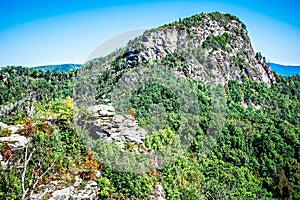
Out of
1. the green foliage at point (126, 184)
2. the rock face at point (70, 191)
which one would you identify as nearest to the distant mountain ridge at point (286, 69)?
the green foliage at point (126, 184)

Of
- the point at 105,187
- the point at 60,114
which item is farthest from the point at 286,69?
the point at 105,187

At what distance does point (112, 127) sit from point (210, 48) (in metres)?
32.6

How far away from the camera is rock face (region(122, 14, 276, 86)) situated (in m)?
38.4

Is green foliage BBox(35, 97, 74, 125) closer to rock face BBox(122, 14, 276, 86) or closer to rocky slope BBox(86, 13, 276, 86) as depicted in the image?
rocky slope BBox(86, 13, 276, 86)

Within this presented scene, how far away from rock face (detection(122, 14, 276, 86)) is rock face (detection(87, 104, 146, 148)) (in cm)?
1950

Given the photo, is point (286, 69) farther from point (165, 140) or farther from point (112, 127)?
point (112, 127)

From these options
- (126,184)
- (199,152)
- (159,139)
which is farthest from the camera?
(199,152)

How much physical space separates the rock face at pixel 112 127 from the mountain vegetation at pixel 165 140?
1.36ft

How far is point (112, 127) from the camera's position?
15.5 metres

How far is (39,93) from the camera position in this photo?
38.3 meters

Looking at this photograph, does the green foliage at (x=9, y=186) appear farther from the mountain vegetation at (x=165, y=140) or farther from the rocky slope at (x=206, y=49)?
the rocky slope at (x=206, y=49)

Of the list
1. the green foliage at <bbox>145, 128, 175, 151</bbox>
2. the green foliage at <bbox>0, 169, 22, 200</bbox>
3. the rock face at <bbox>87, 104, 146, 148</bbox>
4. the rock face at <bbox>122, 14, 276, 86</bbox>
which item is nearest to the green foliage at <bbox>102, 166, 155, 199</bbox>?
the rock face at <bbox>87, 104, 146, 148</bbox>

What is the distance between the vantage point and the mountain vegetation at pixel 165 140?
12414 mm

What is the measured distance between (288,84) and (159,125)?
133ft
